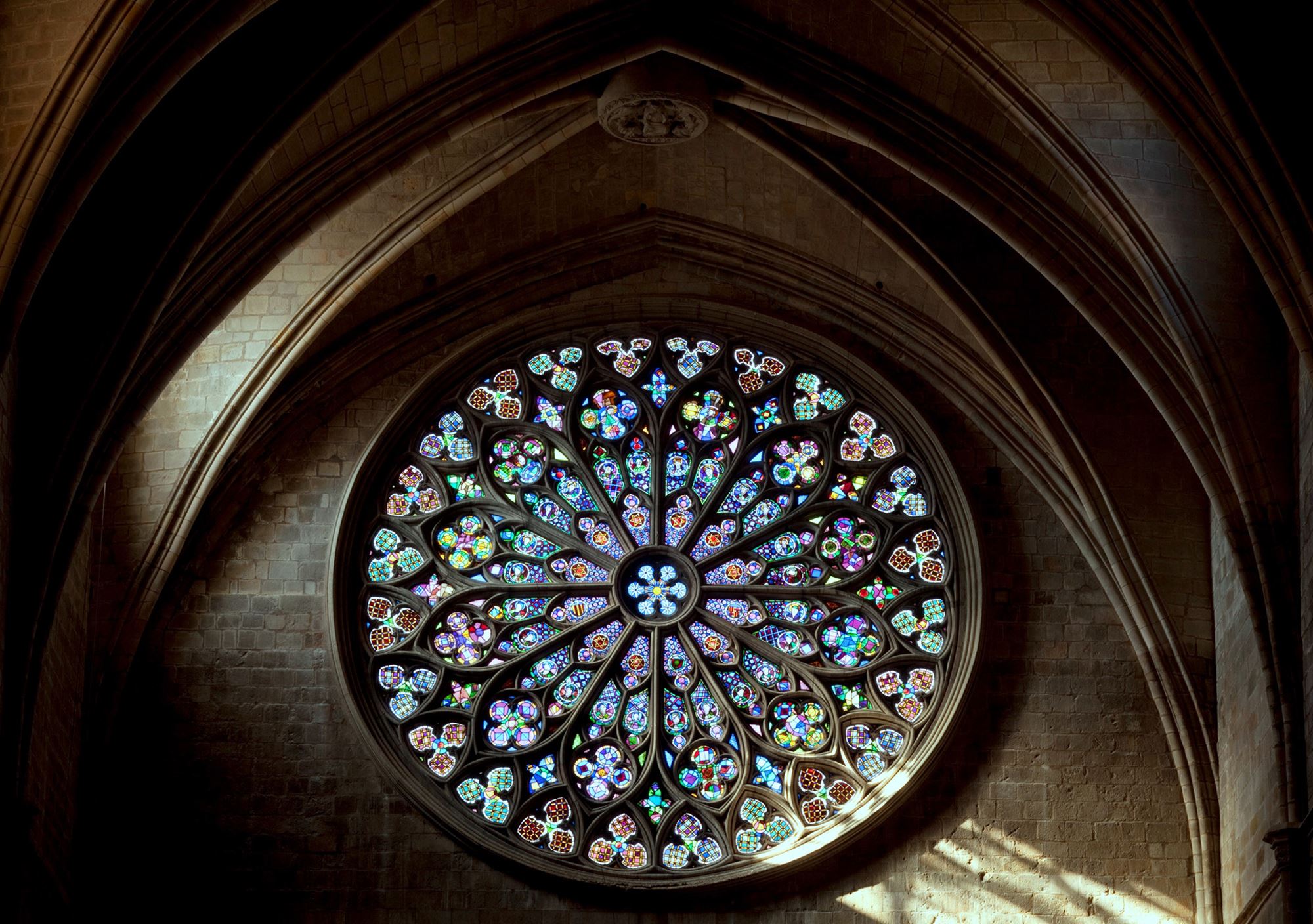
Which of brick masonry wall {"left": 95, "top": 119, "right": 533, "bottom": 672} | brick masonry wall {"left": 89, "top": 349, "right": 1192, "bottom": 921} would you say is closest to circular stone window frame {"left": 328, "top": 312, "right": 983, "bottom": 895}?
brick masonry wall {"left": 89, "top": 349, "right": 1192, "bottom": 921}

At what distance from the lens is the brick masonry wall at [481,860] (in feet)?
51.6

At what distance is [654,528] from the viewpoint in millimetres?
17062

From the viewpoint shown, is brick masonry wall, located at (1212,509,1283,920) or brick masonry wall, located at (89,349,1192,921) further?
brick masonry wall, located at (89,349,1192,921)

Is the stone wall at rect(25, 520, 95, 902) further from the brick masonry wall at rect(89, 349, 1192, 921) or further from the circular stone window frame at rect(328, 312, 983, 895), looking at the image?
the circular stone window frame at rect(328, 312, 983, 895)

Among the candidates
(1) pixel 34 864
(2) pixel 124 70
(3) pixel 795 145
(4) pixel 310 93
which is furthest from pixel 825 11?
(1) pixel 34 864

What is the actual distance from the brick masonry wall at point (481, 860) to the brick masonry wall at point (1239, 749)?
0.54m

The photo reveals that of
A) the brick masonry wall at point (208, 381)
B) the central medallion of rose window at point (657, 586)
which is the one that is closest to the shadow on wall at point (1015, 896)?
the central medallion of rose window at point (657, 586)

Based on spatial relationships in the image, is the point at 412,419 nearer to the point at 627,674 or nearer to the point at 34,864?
the point at 627,674

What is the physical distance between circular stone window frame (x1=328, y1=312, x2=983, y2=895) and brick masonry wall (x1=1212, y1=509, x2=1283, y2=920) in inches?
66.9

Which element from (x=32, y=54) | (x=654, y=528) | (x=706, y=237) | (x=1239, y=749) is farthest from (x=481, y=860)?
(x=32, y=54)

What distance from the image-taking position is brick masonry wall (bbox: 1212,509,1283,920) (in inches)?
559

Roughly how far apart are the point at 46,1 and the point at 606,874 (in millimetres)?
7011

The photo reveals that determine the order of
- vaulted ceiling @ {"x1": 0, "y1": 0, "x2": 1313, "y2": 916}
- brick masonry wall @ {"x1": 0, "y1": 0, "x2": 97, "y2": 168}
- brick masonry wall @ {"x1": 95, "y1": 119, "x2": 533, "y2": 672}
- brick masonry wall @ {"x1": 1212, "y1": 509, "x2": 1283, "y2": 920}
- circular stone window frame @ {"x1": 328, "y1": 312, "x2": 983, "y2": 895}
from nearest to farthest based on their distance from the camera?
brick masonry wall @ {"x1": 0, "y1": 0, "x2": 97, "y2": 168} → vaulted ceiling @ {"x1": 0, "y1": 0, "x2": 1313, "y2": 916} → brick masonry wall @ {"x1": 1212, "y1": 509, "x2": 1283, "y2": 920} → circular stone window frame @ {"x1": 328, "y1": 312, "x2": 983, "y2": 895} → brick masonry wall @ {"x1": 95, "y1": 119, "x2": 533, "y2": 672}

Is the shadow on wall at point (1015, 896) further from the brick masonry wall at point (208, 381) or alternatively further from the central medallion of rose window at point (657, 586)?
the brick masonry wall at point (208, 381)
